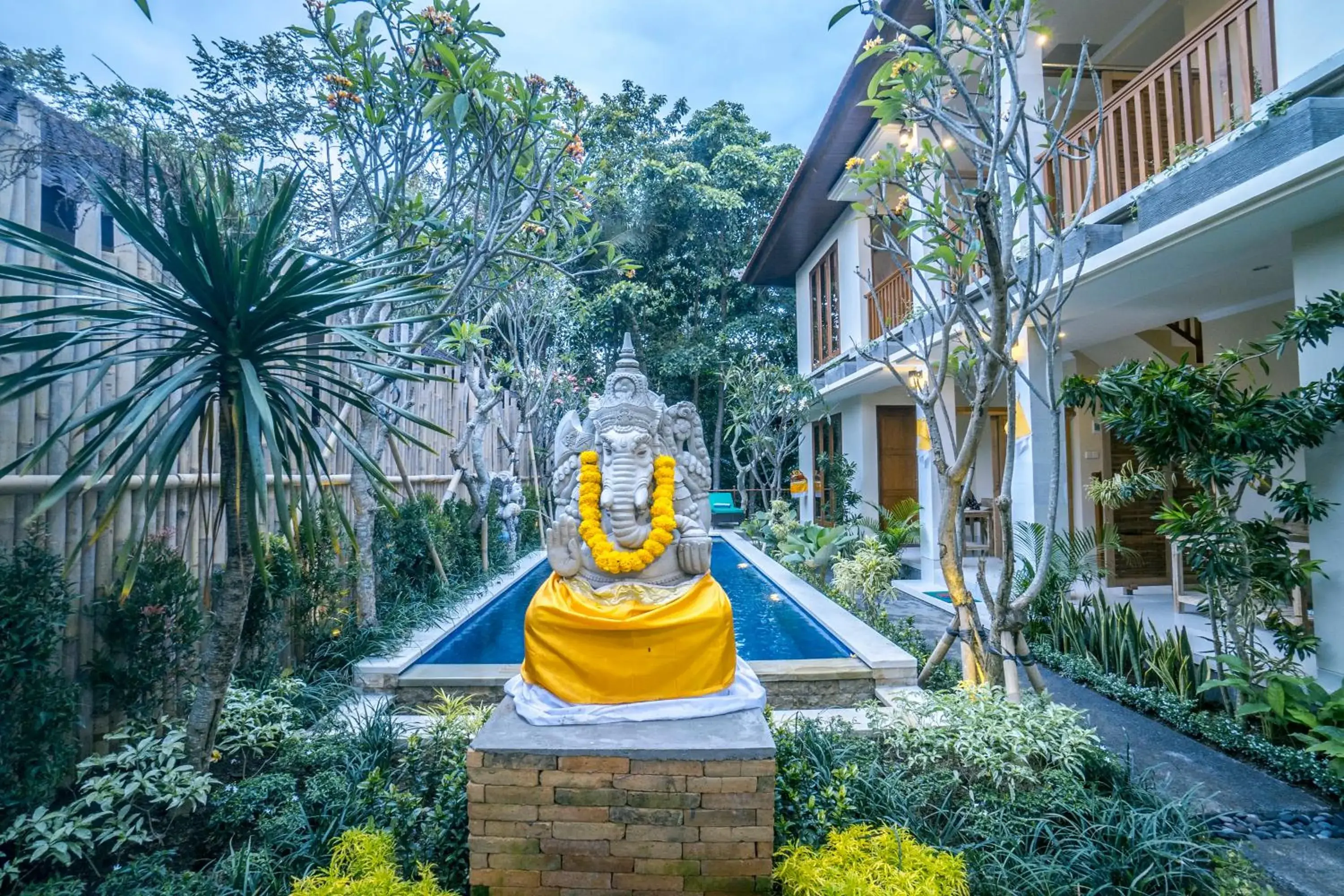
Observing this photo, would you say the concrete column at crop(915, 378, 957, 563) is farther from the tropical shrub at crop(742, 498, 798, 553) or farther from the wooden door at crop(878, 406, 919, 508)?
the wooden door at crop(878, 406, 919, 508)

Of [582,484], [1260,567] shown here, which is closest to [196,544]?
[582,484]

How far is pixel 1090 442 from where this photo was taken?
8.13 metres

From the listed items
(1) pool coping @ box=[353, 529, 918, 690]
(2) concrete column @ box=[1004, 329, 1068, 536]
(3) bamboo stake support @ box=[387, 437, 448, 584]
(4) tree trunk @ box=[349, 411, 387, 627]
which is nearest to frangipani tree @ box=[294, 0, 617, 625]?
(4) tree trunk @ box=[349, 411, 387, 627]

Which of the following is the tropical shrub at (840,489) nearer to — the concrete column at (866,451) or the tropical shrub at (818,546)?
the concrete column at (866,451)

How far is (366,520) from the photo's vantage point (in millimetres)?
5168

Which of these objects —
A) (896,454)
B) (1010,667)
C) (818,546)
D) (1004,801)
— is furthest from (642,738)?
(896,454)

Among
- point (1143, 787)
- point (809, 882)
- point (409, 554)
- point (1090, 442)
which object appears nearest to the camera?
point (809, 882)

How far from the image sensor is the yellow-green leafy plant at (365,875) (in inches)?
79.6

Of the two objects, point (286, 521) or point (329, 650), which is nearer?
point (286, 521)

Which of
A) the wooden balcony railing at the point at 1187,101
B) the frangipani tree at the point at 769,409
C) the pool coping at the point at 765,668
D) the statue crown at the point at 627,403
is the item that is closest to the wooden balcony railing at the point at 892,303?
the frangipani tree at the point at 769,409

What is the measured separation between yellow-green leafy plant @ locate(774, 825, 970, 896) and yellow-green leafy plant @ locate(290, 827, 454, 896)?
127 centimetres

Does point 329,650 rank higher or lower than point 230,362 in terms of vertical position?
lower

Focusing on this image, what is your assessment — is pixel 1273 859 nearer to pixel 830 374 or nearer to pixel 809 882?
pixel 809 882

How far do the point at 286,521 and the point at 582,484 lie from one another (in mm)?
1375
